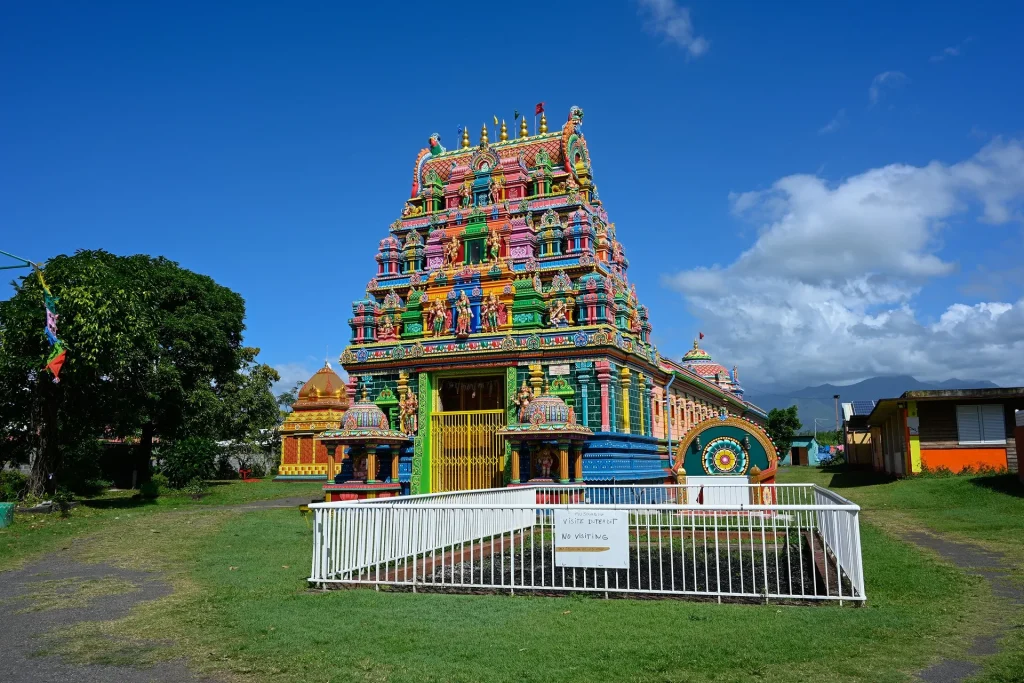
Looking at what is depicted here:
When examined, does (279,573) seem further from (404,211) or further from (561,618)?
(404,211)

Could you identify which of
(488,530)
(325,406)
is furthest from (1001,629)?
(325,406)

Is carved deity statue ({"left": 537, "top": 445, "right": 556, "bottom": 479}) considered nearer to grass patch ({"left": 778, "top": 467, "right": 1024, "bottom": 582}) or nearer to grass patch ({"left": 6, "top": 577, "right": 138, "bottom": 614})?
grass patch ({"left": 778, "top": 467, "right": 1024, "bottom": 582})

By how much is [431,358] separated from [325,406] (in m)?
21.5

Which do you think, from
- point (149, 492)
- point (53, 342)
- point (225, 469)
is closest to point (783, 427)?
point (225, 469)

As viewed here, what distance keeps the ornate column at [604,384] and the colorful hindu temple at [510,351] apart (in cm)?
4

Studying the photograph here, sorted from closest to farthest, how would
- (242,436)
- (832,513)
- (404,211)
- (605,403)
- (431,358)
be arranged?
(832,513)
(605,403)
(431,358)
(404,211)
(242,436)

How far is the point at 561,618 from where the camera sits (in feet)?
27.6

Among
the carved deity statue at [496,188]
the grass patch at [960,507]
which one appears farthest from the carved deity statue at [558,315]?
Answer: the grass patch at [960,507]

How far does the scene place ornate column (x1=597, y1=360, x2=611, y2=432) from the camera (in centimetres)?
2212

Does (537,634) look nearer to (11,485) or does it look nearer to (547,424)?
(547,424)

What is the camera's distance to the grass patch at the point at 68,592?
976 centimetres

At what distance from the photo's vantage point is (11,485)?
73.8 feet

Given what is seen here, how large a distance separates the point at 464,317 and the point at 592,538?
14733 millimetres

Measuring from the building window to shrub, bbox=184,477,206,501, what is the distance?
2567 centimetres
